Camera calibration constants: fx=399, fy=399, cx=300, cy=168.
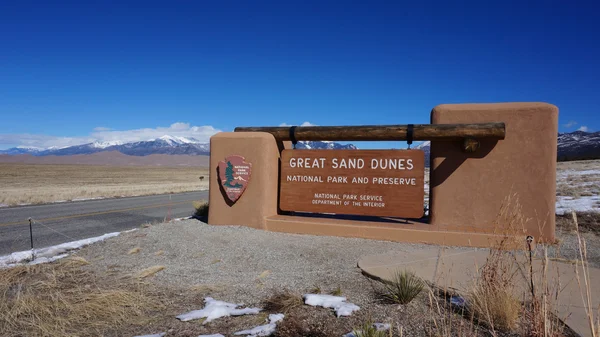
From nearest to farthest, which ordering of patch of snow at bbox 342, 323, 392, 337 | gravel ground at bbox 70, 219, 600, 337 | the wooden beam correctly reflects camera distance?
patch of snow at bbox 342, 323, 392, 337, gravel ground at bbox 70, 219, 600, 337, the wooden beam

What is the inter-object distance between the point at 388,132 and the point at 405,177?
3.36ft

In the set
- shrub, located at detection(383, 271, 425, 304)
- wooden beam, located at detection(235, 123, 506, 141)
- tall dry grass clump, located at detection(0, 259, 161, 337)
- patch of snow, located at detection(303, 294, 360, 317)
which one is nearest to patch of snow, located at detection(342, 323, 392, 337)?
patch of snow, located at detection(303, 294, 360, 317)

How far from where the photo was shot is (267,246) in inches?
303

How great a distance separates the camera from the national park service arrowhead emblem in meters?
9.21

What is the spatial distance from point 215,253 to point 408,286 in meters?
3.98

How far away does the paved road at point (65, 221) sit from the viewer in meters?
9.61

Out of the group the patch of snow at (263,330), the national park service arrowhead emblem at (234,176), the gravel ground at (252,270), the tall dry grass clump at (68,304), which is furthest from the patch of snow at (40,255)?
the patch of snow at (263,330)


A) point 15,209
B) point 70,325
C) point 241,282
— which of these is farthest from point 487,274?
point 15,209

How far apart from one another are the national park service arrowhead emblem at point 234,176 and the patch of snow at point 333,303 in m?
4.79

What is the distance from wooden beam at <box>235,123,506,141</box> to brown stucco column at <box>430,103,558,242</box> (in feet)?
1.19

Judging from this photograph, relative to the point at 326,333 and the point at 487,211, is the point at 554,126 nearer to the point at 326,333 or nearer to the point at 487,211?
the point at 487,211

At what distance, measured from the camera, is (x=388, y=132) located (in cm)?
840

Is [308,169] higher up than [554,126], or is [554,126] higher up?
[554,126]

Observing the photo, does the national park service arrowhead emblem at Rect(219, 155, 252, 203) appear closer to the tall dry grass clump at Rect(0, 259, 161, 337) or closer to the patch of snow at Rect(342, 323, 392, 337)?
the tall dry grass clump at Rect(0, 259, 161, 337)
